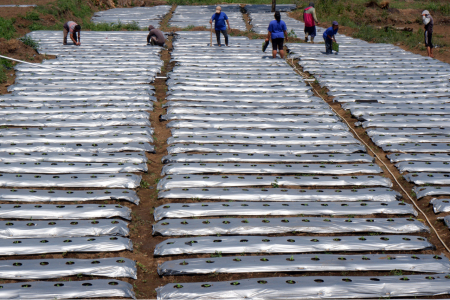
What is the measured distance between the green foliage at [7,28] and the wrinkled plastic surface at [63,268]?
13646mm

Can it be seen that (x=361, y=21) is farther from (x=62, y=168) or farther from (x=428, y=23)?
(x=62, y=168)

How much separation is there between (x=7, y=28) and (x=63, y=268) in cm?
1540

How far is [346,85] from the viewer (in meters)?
10.2

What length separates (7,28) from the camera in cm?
1652

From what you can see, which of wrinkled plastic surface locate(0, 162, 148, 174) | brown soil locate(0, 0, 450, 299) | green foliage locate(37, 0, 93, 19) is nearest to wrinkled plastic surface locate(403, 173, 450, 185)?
brown soil locate(0, 0, 450, 299)

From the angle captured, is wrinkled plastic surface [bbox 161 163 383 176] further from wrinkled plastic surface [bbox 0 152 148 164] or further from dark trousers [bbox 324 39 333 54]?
dark trousers [bbox 324 39 333 54]

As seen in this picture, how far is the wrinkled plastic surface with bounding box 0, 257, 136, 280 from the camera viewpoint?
405cm

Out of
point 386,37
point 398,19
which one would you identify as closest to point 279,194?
point 386,37

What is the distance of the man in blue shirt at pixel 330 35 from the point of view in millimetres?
12781

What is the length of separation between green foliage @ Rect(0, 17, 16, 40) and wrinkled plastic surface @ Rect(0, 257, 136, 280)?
1365cm

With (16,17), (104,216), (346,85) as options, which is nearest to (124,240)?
(104,216)

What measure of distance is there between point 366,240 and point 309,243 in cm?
66

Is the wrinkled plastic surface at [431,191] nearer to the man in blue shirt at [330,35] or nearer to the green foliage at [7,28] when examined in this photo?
the man in blue shirt at [330,35]

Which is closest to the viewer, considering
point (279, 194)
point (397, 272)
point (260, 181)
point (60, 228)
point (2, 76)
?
point (397, 272)
